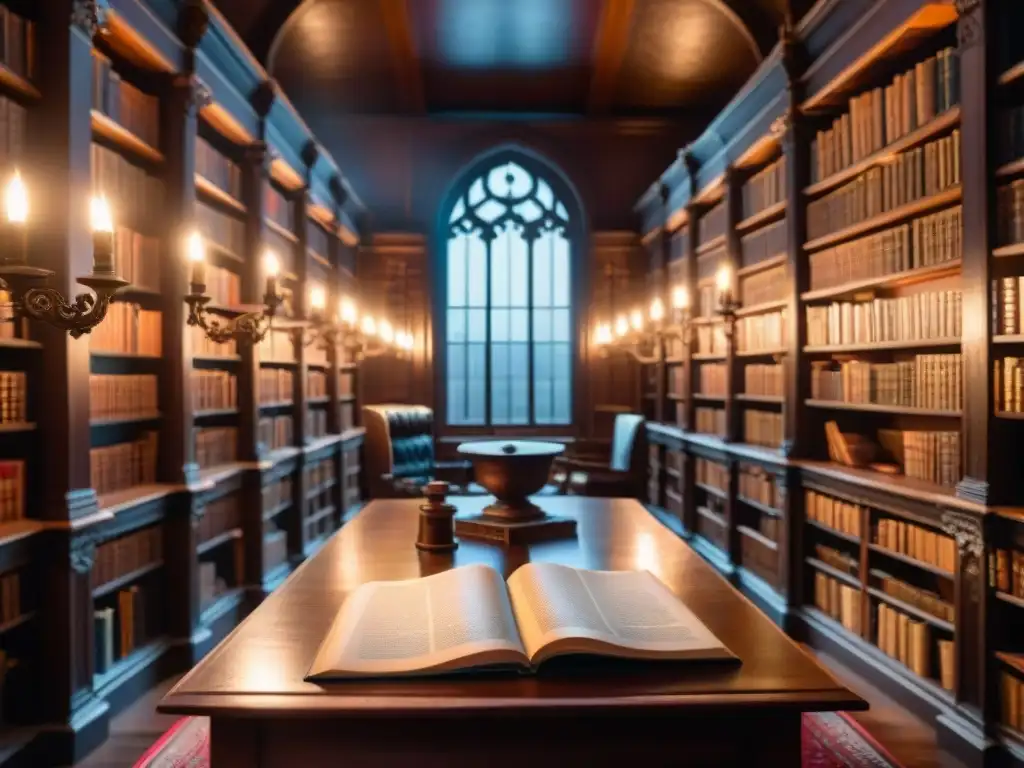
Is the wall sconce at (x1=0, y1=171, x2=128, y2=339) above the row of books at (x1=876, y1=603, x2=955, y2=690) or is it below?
above

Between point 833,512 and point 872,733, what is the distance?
1094 millimetres

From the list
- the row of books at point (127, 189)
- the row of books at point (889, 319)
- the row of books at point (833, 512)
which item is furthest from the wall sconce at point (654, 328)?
the row of books at point (127, 189)

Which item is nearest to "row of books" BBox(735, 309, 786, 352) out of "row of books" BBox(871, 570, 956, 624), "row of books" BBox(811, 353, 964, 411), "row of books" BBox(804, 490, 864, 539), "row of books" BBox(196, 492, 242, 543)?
"row of books" BBox(811, 353, 964, 411)

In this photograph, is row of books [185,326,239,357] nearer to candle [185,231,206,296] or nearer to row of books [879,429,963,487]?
candle [185,231,206,296]

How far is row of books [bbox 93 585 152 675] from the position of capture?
3.08 meters

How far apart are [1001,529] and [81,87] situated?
11.1ft

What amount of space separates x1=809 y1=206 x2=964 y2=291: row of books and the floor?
1748 millimetres

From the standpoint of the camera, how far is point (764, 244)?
4.79 m

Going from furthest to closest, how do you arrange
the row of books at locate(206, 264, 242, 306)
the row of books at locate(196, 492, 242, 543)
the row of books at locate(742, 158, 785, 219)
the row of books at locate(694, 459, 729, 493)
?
1. the row of books at locate(694, 459, 729, 493)
2. the row of books at locate(742, 158, 785, 219)
3. the row of books at locate(206, 264, 242, 306)
4. the row of books at locate(196, 492, 242, 543)

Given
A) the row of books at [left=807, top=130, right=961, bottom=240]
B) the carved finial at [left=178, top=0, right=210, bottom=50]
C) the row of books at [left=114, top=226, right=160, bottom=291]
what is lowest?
the row of books at [left=114, top=226, right=160, bottom=291]

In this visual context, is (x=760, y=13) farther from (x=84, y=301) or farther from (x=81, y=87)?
(x=84, y=301)

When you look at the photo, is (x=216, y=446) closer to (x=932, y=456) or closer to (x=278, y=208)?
(x=278, y=208)

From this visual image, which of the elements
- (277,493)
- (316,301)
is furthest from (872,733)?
(277,493)

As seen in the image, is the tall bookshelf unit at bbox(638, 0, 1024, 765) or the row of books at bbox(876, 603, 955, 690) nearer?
the tall bookshelf unit at bbox(638, 0, 1024, 765)
